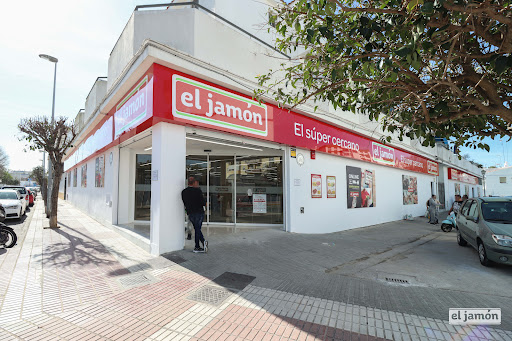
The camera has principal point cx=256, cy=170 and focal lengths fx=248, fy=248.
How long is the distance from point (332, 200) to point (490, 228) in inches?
215

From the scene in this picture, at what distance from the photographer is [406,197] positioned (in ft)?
55.5

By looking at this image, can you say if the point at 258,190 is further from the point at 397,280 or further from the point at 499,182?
the point at 499,182

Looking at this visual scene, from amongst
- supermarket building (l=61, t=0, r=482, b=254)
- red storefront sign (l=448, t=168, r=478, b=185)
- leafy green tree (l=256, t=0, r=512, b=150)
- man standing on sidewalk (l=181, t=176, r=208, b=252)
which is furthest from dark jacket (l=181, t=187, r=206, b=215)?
red storefront sign (l=448, t=168, r=478, b=185)

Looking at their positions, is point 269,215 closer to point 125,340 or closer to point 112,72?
point 125,340

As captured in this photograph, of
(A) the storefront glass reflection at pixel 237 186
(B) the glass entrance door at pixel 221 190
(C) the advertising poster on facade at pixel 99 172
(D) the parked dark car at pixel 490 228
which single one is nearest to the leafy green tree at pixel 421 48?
(D) the parked dark car at pixel 490 228

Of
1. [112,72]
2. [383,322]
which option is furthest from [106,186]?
[383,322]

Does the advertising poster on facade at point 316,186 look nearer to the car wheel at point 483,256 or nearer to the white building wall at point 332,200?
the white building wall at point 332,200

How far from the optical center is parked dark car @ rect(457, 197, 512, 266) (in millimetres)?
5230

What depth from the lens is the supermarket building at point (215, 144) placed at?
6.04 m

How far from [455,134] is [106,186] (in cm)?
1152

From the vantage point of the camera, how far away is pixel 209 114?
6594mm

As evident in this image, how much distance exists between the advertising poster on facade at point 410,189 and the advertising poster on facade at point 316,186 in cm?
976

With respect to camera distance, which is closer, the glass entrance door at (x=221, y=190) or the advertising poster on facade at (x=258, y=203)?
the advertising poster on facade at (x=258, y=203)

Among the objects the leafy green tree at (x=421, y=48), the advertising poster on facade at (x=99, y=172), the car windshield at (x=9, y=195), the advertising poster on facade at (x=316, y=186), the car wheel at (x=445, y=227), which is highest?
the leafy green tree at (x=421, y=48)
